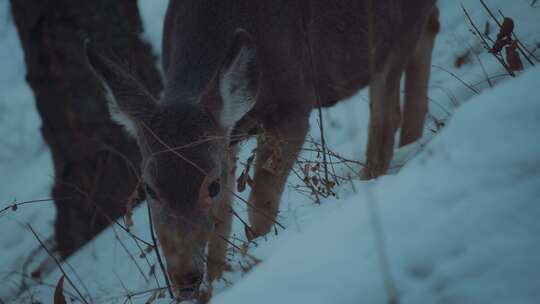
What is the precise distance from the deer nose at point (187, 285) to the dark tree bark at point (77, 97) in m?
2.74

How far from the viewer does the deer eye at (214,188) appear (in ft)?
9.58

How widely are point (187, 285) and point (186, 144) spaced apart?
0.78m

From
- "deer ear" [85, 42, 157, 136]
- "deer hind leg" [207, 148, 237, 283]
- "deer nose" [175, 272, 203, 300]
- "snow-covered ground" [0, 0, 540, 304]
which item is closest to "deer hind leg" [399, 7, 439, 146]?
"deer hind leg" [207, 148, 237, 283]

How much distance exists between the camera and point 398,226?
4.32 feet

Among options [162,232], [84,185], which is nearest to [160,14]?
[84,185]

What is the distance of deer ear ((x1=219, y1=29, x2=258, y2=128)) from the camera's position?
294cm

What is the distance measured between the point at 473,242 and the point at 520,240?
0.10 meters

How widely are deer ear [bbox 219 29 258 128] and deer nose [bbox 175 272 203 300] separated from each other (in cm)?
108

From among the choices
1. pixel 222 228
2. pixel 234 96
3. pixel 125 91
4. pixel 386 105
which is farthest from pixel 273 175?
pixel 386 105

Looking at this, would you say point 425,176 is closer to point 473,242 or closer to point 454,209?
point 454,209

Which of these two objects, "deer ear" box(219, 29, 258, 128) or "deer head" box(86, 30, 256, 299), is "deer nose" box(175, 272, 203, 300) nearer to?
"deer head" box(86, 30, 256, 299)

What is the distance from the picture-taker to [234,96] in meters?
3.18

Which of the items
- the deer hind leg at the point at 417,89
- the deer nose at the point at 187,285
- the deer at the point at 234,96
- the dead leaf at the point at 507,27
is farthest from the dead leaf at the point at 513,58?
the deer hind leg at the point at 417,89

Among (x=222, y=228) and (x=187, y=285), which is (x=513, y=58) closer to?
(x=187, y=285)
